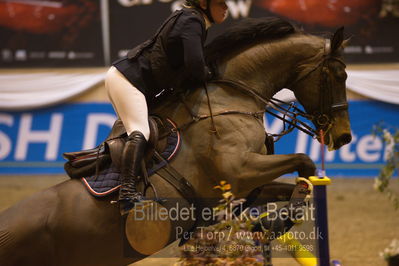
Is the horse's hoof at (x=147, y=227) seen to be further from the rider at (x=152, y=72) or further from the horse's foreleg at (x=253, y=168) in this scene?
the horse's foreleg at (x=253, y=168)

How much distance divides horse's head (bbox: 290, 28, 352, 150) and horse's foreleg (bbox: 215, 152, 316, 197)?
1.16 feet

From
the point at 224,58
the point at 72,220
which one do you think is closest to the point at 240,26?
the point at 224,58

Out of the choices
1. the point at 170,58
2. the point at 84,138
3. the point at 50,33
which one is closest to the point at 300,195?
the point at 170,58

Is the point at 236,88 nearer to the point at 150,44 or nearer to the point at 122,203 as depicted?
the point at 150,44

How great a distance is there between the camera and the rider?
10.9ft

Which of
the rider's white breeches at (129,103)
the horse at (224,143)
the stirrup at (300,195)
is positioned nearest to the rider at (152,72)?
the rider's white breeches at (129,103)

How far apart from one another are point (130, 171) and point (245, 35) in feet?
4.08

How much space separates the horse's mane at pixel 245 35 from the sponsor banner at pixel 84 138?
444 centimetres

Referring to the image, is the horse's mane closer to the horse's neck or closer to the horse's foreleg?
the horse's neck

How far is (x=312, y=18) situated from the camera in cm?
830

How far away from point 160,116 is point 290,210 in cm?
102

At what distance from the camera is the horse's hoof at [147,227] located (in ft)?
11.0

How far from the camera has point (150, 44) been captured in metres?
3.54

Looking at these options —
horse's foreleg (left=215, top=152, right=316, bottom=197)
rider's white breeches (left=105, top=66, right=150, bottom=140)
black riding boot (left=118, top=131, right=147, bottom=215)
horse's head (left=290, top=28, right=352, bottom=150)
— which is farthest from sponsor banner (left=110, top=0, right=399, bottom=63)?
black riding boot (left=118, top=131, right=147, bottom=215)
